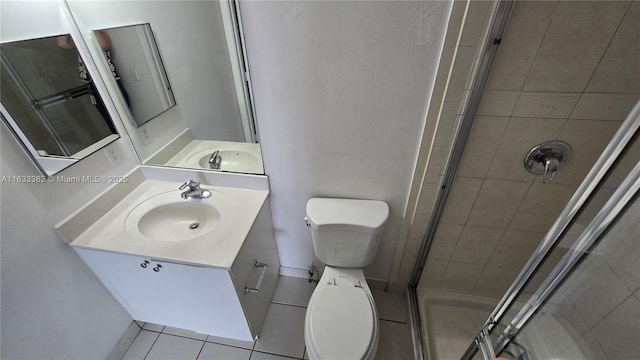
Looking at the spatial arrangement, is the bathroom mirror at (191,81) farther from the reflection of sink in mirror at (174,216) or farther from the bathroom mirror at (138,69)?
the reflection of sink in mirror at (174,216)

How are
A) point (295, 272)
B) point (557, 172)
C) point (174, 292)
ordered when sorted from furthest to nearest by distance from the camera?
point (295, 272) < point (174, 292) < point (557, 172)

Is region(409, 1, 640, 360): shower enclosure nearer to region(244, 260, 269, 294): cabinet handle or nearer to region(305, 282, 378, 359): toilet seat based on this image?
region(305, 282, 378, 359): toilet seat

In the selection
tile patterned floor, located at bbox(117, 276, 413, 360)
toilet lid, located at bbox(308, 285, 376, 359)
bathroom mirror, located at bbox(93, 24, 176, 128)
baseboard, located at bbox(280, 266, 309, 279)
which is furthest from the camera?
baseboard, located at bbox(280, 266, 309, 279)

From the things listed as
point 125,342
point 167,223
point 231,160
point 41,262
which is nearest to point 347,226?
point 231,160

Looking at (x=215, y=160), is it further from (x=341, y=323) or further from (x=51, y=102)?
(x=341, y=323)

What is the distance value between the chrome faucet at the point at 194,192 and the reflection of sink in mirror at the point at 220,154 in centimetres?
14

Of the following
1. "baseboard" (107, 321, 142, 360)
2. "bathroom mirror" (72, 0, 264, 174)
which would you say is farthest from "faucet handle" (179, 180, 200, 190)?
"baseboard" (107, 321, 142, 360)

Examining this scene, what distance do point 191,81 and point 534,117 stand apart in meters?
1.50

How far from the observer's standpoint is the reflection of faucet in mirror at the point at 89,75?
1063 millimetres

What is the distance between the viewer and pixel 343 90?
3.44ft

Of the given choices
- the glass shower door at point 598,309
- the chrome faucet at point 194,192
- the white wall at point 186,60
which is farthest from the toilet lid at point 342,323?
the white wall at point 186,60

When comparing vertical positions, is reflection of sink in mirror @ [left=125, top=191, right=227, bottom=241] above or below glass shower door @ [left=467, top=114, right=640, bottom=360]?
above

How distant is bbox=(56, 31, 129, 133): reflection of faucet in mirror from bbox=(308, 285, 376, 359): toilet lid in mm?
1323

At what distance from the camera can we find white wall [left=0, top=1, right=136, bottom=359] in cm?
93
